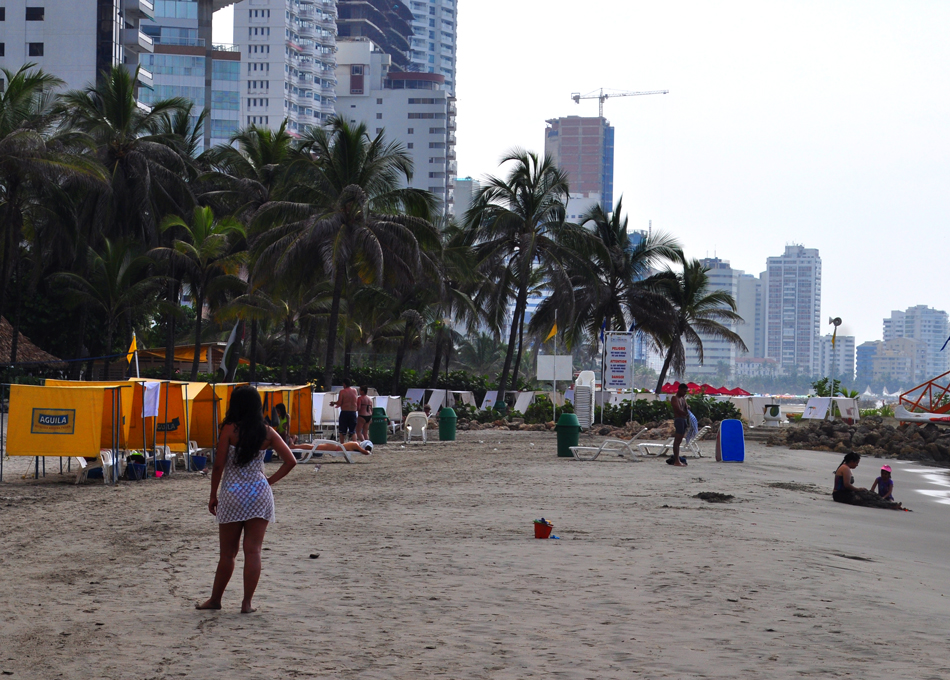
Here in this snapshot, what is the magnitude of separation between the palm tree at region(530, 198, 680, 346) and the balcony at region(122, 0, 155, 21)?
48.0 metres

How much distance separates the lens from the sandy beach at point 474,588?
5.04 metres

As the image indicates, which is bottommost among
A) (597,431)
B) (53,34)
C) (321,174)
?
(597,431)

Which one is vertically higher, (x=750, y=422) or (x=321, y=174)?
(x=321, y=174)

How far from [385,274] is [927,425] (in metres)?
16.6

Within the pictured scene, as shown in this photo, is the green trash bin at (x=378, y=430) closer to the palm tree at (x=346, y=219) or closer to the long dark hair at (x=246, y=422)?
the palm tree at (x=346, y=219)

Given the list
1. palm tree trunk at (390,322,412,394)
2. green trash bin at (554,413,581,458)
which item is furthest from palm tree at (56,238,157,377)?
green trash bin at (554,413,581,458)

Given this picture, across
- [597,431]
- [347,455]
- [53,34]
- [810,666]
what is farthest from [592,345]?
[53,34]

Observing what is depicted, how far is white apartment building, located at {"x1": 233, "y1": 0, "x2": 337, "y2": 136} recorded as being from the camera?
131500 mm

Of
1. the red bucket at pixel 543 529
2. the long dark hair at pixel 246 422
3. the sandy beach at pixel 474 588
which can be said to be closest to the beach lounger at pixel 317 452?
the sandy beach at pixel 474 588

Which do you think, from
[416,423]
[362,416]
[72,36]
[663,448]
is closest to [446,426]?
[416,423]

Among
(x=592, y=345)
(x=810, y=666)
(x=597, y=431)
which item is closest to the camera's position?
(x=810, y=666)

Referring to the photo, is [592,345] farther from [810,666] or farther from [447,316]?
[810,666]

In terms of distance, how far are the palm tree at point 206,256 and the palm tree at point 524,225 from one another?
7.91 meters

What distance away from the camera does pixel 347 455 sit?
55.8ft
